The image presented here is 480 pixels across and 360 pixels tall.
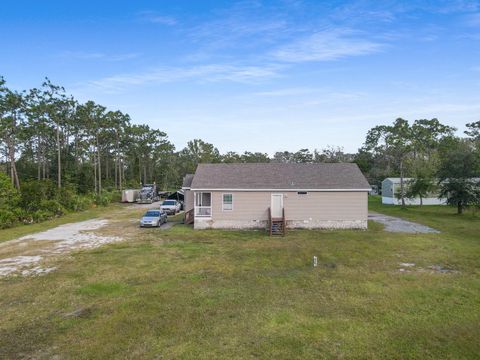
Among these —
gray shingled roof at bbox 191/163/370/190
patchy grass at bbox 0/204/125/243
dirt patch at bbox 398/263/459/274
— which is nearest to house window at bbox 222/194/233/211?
gray shingled roof at bbox 191/163/370/190

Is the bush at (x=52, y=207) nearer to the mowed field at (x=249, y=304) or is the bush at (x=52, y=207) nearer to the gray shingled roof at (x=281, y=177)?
the gray shingled roof at (x=281, y=177)

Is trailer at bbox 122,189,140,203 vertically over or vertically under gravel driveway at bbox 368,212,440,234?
over

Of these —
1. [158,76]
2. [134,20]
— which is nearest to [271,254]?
[134,20]

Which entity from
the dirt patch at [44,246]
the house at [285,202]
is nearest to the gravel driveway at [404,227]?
the house at [285,202]

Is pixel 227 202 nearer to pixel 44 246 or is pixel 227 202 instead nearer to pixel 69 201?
pixel 44 246

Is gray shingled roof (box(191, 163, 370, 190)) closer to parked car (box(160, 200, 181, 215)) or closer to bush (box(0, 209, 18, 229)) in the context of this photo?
parked car (box(160, 200, 181, 215))

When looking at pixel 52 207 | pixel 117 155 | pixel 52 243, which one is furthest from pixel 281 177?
pixel 117 155
